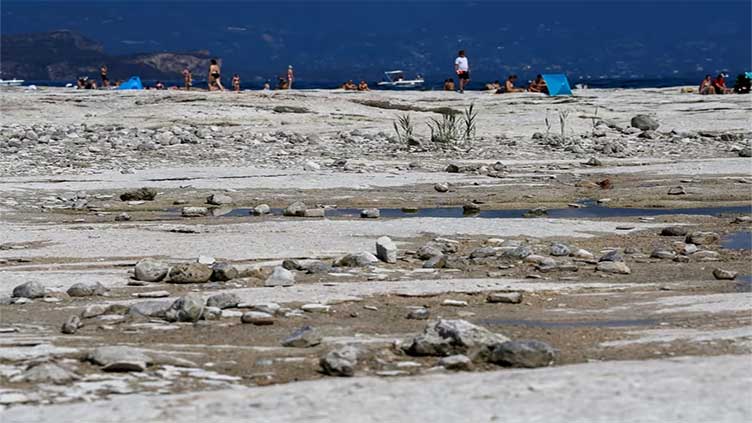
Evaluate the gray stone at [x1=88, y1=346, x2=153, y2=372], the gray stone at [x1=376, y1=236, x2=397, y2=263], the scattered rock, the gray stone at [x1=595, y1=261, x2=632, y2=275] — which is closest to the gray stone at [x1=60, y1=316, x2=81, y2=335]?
the gray stone at [x1=88, y1=346, x2=153, y2=372]

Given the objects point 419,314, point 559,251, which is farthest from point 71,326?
point 559,251

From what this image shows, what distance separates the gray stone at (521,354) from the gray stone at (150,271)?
3096 mm

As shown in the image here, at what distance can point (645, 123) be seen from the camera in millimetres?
24547

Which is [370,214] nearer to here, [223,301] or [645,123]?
[223,301]

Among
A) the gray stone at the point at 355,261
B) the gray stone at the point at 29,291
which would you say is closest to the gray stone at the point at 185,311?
the gray stone at the point at 29,291

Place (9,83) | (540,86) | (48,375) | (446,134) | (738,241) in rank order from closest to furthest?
(48,375) < (738,241) < (446,134) < (540,86) < (9,83)

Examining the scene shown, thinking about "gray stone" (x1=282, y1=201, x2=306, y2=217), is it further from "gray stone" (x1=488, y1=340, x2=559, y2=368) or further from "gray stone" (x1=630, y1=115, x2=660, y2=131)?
"gray stone" (x1=630, y1=115, x2=660, y2=131)

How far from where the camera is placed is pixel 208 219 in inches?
466

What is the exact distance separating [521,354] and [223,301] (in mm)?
2183

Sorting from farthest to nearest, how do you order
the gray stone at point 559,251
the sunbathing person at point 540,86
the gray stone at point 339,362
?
the sunbathing person at point 540,86, the gray stone at point 559,251, the gray stone at point 339,362

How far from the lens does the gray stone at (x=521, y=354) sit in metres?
5.81

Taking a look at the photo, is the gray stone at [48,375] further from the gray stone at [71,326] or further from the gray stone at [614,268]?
the gray stone at [614,268]

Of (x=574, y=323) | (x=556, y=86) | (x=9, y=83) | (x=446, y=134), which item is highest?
(x=9, y=83)

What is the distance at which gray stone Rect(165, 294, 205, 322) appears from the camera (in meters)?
6.96
